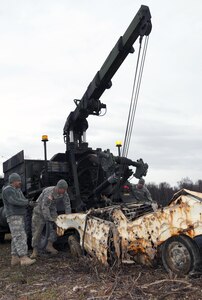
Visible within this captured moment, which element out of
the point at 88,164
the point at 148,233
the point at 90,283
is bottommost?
the point at 90,283

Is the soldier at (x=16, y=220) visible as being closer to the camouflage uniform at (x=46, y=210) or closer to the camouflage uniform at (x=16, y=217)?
the camouflage uniform at (x=16, y=217)

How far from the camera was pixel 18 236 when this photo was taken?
24.1ft

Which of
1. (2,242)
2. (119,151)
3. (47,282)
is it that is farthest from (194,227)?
(2,242)

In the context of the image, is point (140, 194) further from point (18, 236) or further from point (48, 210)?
point (18, 236)

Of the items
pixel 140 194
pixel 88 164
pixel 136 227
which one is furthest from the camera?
pixel 140 194

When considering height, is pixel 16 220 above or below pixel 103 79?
below

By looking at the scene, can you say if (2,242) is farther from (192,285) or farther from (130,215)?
(192,285)

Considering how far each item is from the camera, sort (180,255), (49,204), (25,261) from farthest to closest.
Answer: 1. (49,204)
2. (25,261)
3. (180,255)

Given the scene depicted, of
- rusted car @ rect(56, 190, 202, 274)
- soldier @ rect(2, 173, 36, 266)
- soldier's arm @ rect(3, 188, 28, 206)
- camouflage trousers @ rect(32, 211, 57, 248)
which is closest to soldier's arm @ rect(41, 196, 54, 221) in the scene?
camouflage trousers @ rect(32, 211, 57, 248)

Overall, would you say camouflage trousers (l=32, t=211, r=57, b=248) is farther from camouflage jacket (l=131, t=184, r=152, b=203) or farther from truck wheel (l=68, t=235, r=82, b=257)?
camouflage jacket (l=131, t=184, r=152, b=203)

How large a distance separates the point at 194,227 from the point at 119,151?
4.94 meters

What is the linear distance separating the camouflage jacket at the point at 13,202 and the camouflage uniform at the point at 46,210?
52 centimetres

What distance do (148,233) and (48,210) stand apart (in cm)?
272

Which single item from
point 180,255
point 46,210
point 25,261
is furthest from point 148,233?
point 46,210
